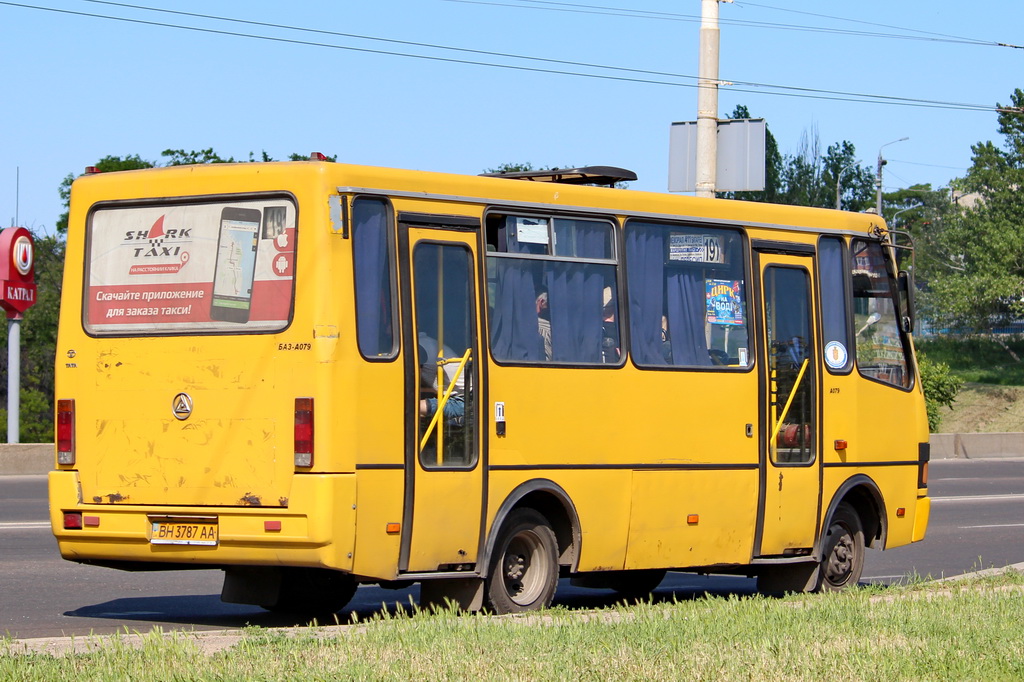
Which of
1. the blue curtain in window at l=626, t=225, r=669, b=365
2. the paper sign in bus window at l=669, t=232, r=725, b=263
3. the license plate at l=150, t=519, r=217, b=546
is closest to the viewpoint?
the license plate at l=150, t=519, r=217, b=546

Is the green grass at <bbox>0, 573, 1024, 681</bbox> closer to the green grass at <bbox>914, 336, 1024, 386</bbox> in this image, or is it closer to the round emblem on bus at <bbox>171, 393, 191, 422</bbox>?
the round emblem on bus at <bbox>171, 393, 191, 422</bbox>

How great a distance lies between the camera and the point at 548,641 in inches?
299

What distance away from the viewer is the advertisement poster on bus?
11.3 m

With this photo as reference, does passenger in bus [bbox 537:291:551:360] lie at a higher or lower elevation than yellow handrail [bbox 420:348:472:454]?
higher

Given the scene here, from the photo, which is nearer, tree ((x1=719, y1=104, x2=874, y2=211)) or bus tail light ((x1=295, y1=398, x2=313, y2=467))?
bus tail light ((x1=295, y1=398, x2=313, y2=467))

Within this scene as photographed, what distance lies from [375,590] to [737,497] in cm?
324

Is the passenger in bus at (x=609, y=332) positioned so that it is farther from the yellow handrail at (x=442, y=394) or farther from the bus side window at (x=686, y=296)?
the yellow handrail at (x=442, y=394)

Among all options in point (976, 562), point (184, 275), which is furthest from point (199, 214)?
point (976, 562)

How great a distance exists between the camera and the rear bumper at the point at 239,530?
28.5 ft

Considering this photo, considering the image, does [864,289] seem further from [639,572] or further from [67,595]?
[67,595]

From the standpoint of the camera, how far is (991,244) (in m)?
60.6

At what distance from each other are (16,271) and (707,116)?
14.6 m

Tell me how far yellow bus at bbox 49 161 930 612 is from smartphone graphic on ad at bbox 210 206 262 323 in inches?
0.6

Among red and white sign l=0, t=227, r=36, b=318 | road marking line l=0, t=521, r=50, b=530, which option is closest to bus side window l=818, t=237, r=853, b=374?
road marking line l=0, t=521, r=50, b=530
